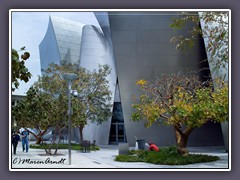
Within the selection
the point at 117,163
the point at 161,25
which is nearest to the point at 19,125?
the point at 117,163

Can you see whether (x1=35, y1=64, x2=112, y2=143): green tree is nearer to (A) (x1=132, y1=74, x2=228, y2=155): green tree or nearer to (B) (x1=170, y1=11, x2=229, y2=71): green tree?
(A) (x1=132, y1=74, x2=228, y2=155): green tree

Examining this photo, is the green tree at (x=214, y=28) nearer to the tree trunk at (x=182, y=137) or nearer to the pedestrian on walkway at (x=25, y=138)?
the tree trunk at (x=182, y=137)

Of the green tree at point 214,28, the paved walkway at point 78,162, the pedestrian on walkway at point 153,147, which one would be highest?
the green tree at point 214,28

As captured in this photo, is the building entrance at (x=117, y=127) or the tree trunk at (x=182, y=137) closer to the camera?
the tree trunk at (x=182, y=137)

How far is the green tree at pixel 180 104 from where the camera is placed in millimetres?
7574

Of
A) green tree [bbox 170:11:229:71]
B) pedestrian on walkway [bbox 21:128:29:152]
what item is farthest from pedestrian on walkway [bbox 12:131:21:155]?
green tree [bbox 170:11:229:71]

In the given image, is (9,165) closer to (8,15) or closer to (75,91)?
(75,91)

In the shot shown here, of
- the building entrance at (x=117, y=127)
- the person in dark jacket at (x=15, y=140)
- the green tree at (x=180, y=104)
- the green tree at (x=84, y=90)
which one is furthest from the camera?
the building entrance at (x=117, y=127)

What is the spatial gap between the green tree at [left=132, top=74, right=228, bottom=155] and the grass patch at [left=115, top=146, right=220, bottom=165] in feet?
0.91

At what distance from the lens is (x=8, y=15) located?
264 inches

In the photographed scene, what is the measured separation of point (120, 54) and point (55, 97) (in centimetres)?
220

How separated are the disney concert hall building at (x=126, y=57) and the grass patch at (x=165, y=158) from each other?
315 mm

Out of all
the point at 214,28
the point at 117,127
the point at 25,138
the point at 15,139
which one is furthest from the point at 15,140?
the point at 214,28

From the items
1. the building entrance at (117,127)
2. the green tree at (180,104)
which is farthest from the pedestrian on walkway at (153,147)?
the building entrance at (117,127)
